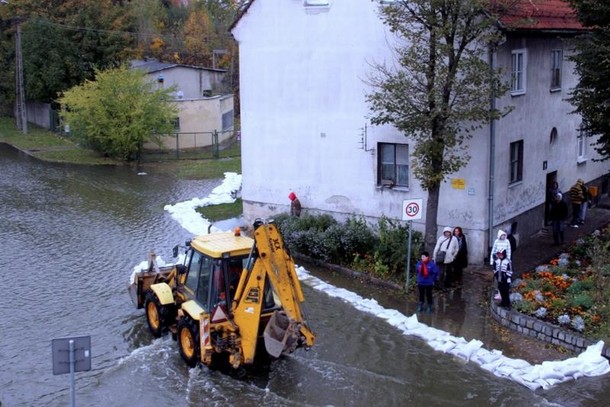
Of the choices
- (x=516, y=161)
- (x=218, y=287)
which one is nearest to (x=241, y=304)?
(x=218, y=287)

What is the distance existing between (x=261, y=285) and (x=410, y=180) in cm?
854

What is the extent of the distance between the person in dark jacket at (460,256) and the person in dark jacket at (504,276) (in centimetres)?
192

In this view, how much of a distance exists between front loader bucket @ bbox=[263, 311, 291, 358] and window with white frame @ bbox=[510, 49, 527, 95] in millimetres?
10826

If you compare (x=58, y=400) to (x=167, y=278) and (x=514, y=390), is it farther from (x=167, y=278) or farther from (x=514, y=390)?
(x=514, y=390)

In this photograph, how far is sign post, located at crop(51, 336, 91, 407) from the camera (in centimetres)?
913

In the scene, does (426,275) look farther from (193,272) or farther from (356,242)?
(193,272)

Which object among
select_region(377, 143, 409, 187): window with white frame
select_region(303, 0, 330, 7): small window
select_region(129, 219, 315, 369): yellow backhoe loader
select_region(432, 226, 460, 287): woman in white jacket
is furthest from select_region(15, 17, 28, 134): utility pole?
select_region(129, 219, 315, 369): yellow backhoe loader

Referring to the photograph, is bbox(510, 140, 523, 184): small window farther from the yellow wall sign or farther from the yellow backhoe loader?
the yellow backhoe loader

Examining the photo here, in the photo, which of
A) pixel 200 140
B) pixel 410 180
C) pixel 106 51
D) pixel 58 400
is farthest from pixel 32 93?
pixel 58 400

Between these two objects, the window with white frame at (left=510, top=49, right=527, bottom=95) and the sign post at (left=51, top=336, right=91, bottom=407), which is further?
the window with white frame at (left=510, top=49, right=527, bottom=95)

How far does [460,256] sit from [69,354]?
1007 cm

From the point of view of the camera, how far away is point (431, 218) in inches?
687

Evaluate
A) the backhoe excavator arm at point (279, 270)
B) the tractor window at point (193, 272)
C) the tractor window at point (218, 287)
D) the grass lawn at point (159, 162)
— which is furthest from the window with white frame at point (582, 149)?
the tractor window at point (218, 287)

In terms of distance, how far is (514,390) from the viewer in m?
11.8
